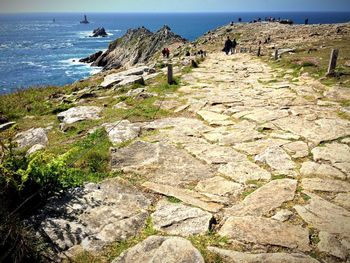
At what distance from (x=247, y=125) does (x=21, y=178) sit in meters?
5.29

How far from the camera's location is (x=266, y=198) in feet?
15.0

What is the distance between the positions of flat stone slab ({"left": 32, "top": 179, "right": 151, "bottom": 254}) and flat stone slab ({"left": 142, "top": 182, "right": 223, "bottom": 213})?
0.32 metres

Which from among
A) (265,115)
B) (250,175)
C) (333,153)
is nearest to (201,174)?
(250,175)

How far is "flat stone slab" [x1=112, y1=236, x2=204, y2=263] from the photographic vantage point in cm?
343

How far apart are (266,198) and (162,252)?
1896 millimetres

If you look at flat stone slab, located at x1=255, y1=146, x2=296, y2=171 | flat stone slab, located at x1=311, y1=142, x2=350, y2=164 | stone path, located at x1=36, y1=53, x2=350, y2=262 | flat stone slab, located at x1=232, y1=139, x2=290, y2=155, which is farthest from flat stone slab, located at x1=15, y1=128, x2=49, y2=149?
flat stone slab, located at x1=311, y1=142, x2=350, y2=164

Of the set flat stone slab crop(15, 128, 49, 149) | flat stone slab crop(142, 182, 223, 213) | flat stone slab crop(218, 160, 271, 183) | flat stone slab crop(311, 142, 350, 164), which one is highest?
flat stone slab crop(311, 142, 350, 164)

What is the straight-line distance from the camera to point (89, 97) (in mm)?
12375

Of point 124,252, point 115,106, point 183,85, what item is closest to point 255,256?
point 124,252

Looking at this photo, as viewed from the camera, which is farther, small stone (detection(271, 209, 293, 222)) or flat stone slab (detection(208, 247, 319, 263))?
small stone (detection(271, 209, 293, 222))

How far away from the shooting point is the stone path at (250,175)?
3676mm

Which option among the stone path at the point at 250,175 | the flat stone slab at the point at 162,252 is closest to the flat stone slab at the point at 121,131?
the stone path at the point at 250,175

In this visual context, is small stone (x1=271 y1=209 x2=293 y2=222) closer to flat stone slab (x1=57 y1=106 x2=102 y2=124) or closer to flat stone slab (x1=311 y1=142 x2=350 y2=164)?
flat stone slab (x1=311 y1=142 x2=350 y2=164)

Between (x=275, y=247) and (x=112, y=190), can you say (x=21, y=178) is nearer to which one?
(x=112, y=190)
